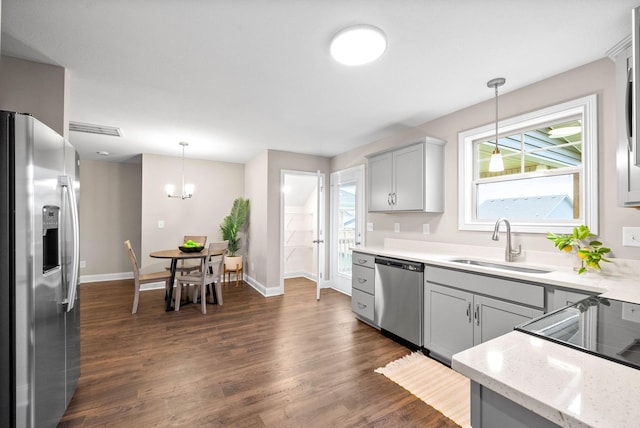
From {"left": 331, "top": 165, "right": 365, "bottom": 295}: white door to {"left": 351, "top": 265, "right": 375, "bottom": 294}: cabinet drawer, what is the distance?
3.48 feet

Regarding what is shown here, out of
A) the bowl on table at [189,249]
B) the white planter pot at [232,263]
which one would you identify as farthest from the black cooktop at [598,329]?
the white planter pot at [232,263]

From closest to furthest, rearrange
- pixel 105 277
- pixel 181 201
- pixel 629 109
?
pixel 629 109 < pixel 181 201 < pixel 105 277

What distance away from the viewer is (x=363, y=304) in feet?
11.2

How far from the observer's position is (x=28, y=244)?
4.25 ft

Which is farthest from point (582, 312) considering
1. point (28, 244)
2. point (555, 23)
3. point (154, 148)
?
point (154, 148)

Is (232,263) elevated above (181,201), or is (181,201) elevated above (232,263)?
(181,201)

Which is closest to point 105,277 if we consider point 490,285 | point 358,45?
point 358,45

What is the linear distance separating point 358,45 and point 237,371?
8.70 ft

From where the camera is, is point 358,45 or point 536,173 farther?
point 536,173

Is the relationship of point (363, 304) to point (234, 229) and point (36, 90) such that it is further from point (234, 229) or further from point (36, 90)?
point (36, 90)

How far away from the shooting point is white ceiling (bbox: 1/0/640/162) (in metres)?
1.62

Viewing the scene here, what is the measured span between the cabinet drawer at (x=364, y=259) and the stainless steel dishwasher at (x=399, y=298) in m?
0.09

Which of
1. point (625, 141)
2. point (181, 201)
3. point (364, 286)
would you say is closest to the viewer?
point (625, 141)

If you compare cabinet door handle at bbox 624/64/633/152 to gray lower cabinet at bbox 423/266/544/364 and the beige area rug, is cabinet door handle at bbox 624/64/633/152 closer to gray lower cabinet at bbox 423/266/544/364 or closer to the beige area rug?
gray lower cabinet at bbox 423/266/544/364
